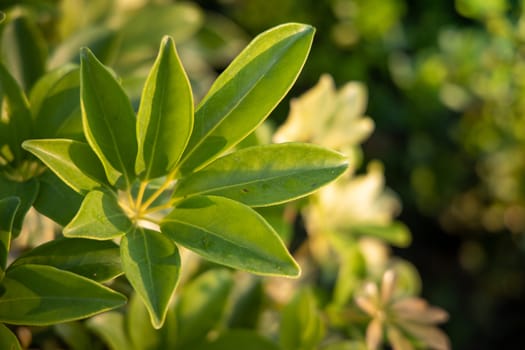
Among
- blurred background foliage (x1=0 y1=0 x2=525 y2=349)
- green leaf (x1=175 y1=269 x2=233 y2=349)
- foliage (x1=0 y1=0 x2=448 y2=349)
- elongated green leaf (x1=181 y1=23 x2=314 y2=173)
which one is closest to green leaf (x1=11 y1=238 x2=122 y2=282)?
foliage (x1=0 y1=0 x2=448 y2=349)

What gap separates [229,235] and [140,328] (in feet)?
0.93

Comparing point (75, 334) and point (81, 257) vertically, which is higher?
point (81, 257)

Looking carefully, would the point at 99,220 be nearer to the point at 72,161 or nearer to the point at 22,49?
the point at 72,161

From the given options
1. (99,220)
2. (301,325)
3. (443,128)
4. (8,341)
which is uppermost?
(99,220)

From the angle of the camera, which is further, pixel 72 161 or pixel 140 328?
pixel 140 328

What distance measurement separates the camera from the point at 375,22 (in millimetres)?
1754

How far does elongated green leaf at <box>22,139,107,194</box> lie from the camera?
21.4 inches

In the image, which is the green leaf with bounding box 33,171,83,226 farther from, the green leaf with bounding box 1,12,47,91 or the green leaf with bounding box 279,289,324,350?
the green leaf with bounding box 279,289,324,350

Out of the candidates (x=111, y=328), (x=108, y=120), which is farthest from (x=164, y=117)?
(x=111, y=328)

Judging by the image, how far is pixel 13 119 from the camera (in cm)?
66

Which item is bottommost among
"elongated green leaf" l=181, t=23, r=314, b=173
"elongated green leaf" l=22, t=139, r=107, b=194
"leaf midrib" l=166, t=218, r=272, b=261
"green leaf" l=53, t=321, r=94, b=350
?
"green leaf" l=53, t=321, r=94, b=350

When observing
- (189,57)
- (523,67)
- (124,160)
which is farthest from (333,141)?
(523,67)

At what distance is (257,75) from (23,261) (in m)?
0.27

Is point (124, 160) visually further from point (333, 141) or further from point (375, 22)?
point (375, 22)
